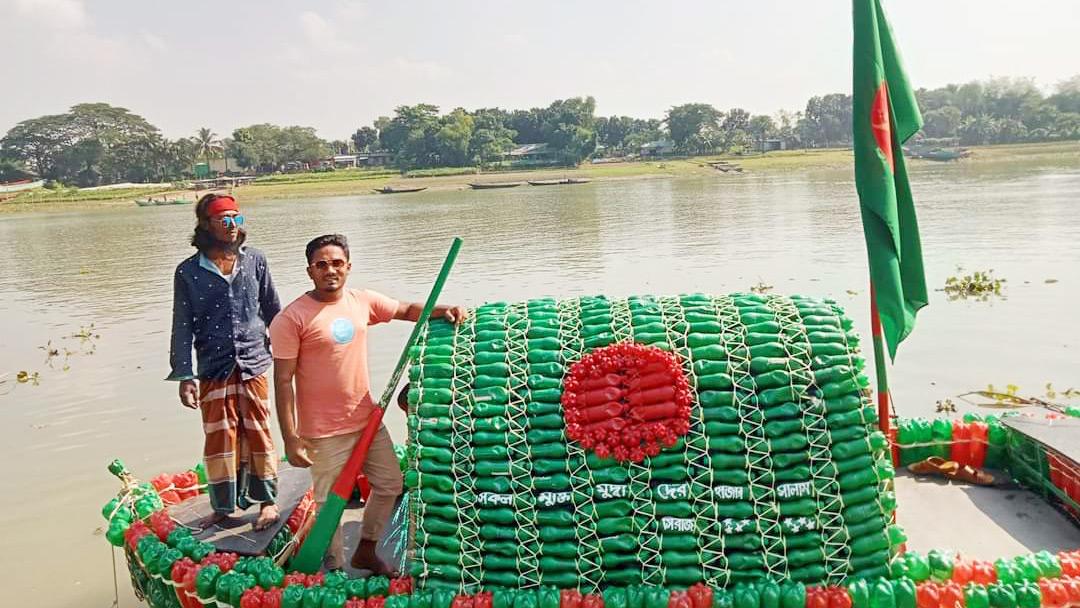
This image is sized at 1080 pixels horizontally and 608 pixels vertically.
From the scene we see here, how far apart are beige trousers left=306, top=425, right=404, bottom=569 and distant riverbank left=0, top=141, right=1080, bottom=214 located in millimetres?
44881

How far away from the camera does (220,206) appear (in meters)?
3.60

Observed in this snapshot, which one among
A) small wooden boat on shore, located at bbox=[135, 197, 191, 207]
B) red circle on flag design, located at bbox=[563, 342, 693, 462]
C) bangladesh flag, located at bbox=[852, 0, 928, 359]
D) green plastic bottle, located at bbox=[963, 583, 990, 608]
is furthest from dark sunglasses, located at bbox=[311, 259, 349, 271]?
small wooden boat on shore, located at bbox=[135, 197, 191, 207]

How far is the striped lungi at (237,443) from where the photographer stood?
3650mm

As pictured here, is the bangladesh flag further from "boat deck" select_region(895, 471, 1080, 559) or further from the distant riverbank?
the distant riverbank

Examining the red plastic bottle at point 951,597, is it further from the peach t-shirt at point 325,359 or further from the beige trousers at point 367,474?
the peach t-shirt at point 325,359

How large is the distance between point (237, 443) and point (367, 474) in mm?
733

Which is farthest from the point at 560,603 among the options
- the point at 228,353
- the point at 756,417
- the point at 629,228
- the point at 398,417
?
the point at 629,228

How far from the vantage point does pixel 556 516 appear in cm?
296

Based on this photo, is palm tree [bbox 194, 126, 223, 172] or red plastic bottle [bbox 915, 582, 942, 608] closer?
red plastic bottle [bbox 915, 582, 942, 608]

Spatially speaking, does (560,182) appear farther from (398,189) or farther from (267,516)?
(267,516)

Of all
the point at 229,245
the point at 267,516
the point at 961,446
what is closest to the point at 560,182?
the point at 961,446

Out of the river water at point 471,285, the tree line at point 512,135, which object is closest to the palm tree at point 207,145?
the tree line at point 512,135

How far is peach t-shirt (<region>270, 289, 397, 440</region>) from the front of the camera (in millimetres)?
3232

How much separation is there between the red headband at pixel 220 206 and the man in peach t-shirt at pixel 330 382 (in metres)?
0.55
